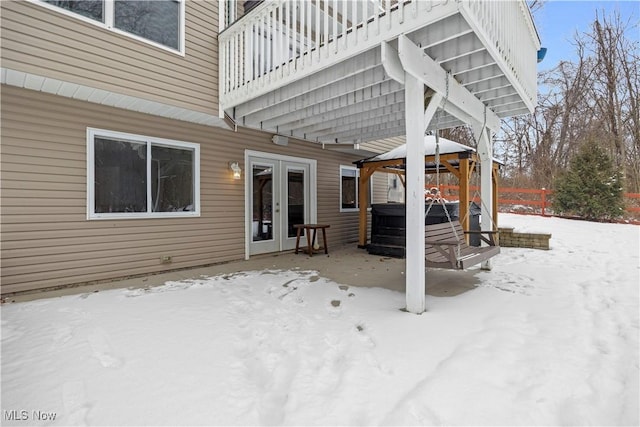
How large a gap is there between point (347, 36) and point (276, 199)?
3.85 meters

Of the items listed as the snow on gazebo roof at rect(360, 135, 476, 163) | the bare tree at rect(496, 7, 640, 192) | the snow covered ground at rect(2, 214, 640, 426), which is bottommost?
the snow covered ground at rect(2, 214, 640, 426)

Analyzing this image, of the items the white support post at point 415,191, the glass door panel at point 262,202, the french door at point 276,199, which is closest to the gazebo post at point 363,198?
the french door at point 276,199

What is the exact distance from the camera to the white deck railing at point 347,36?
9.36ft

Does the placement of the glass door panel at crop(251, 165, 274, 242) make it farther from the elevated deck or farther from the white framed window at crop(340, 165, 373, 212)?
the white framed window at crop(340, 165, 373, 212)

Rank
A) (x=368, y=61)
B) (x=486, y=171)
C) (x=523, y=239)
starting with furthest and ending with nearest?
(x=523, y=239), (x=486, y=171), (x=368, y=61)

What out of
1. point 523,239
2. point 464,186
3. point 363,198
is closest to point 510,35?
point 464,186

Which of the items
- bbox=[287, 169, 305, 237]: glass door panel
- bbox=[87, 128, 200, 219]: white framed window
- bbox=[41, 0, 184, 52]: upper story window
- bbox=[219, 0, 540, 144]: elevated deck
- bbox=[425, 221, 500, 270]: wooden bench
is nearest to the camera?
bbox=[219, 0, 540, 144]: elevated deck

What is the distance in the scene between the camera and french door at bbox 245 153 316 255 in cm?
632

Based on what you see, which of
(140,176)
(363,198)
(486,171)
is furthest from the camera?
(363,198)

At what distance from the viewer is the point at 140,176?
15.5 feet

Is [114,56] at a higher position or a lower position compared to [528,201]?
higher

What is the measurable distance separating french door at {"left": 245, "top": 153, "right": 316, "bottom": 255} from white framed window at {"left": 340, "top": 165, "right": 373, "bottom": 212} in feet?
3.74

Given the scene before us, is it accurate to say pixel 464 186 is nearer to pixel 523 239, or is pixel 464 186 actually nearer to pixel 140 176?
pixel 523 239

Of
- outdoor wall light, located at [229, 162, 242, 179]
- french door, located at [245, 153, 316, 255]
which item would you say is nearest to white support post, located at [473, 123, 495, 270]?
french door, located at [245, 153, 316, 255]
